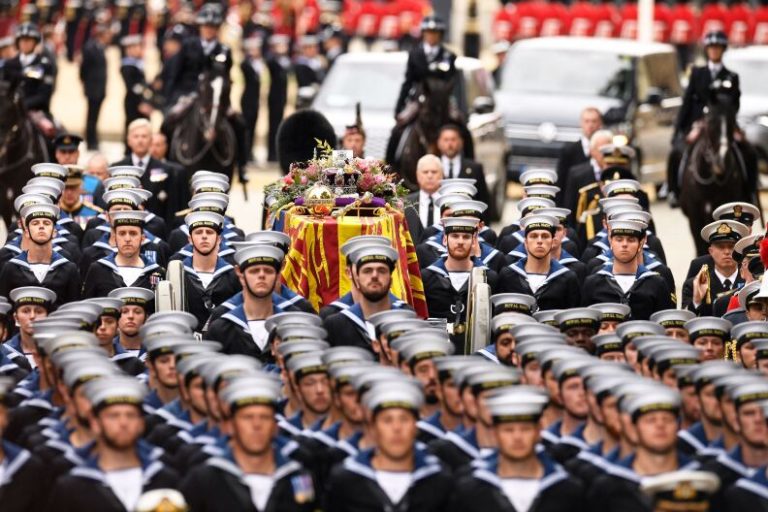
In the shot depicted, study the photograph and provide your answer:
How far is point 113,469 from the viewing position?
1058 centimetres

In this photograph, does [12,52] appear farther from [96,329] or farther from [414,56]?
[96,329]

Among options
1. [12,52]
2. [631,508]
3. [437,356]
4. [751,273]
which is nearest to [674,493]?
[631,508]

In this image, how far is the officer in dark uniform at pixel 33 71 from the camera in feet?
75.7

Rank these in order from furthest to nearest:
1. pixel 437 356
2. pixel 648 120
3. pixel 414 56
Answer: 1. pixel 648 120
2. pixel 414 56
3. pixel 437 356

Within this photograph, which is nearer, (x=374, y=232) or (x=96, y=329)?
(x=96, y=329)

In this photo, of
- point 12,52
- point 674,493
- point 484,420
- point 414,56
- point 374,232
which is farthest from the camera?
point 12,52

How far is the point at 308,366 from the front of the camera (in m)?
11.7

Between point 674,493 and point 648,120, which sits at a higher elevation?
point 674,493

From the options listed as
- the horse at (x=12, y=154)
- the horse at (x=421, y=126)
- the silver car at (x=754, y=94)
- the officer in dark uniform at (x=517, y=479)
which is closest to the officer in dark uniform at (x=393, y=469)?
the officer in dark uniform at (x=517, y=479)

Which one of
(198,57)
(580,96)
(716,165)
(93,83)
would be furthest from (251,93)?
(716,165)

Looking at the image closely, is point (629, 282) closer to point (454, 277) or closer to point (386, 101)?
point (454, 277)

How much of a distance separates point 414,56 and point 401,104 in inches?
19.6

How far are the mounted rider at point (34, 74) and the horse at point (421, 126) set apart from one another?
3612mm

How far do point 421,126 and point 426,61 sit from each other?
3.28 feet
